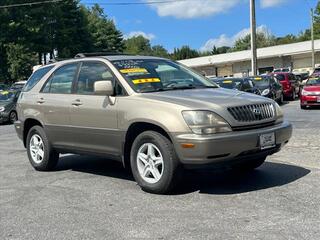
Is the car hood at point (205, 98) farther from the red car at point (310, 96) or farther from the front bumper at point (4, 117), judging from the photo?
the front bumper at point (4, 117)

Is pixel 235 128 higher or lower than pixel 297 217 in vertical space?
higher

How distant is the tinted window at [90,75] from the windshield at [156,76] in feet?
0.61

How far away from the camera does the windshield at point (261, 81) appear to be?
22.1 meters

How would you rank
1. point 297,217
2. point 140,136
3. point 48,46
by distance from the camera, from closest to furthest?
point 297,217, point 140,136, point 48,46

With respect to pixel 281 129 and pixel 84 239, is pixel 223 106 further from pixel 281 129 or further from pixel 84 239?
pixel 84 239

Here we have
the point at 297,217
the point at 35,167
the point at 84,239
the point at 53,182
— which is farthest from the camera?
the point at 35,167

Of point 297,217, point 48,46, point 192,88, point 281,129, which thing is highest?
point 48,46

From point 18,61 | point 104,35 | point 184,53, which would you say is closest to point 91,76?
point 18,61

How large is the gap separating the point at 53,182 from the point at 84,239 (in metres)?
2.86

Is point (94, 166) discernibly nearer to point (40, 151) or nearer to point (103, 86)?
point (40, 151)

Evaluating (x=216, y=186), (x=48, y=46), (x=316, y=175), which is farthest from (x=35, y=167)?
(x=48, y=46)

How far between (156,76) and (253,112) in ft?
5.08

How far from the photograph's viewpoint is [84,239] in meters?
4.77

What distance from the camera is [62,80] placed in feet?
26.3
